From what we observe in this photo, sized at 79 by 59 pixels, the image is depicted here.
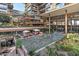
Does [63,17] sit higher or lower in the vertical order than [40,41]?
higher

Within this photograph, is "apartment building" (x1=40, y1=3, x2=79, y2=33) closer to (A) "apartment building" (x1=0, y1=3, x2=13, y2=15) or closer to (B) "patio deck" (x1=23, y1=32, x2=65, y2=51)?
(B) "patio deck" (x1=23, y1=32, x2=65, y2=51)

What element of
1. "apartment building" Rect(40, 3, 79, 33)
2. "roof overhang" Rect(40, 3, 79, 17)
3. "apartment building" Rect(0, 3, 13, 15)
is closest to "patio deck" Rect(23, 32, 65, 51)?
"apartment building" Rect(40, 3, 79, 33)

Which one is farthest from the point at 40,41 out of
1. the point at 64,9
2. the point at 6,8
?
the point at 6,8

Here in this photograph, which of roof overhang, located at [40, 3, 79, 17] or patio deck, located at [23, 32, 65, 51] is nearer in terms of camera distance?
roof overhang, located at [40, 3, 79, 17]

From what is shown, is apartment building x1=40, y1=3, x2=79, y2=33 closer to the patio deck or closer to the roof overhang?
the roof overhang

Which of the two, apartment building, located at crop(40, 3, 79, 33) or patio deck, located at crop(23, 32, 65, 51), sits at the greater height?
apartment building, located at crop(40, 3, 79, 33)

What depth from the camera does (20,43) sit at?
2998 mm

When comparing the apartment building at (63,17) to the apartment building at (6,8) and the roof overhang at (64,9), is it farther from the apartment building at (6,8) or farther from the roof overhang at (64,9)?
the apartment building at (6,8)

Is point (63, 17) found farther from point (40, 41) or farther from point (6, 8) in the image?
point (6, 8)

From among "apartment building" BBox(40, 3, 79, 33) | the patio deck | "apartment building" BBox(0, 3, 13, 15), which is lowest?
the patio deck

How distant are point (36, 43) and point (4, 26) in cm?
67

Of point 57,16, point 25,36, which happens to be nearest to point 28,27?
point 25,36

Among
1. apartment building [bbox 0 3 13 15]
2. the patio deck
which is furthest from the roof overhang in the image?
apartment building [bbox 0 3 13 15]

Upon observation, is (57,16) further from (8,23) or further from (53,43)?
(8,23)
